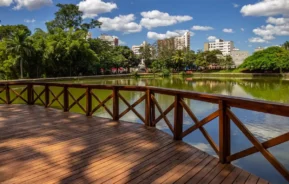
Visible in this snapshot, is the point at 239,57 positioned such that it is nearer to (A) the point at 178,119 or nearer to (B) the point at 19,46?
(B) the point at 19,46

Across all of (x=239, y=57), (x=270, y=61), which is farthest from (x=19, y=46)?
(x=239, y=57)

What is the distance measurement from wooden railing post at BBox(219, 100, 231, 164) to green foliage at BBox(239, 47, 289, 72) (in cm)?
4319

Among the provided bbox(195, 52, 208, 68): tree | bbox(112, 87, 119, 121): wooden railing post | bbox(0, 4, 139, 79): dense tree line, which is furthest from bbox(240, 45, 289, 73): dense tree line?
bbox(112, 87, 119, 121): wooden railing post

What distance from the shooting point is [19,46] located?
25562 mm

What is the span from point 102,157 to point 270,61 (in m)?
45.3

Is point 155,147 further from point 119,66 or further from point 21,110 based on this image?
point 119,66

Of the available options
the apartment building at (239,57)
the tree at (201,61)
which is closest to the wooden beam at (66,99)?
the tree at (201,61)

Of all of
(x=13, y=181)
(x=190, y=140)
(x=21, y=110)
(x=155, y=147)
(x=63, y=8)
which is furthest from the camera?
(x=63, y=8)

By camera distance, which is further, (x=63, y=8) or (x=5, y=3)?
(x=63, y=8)

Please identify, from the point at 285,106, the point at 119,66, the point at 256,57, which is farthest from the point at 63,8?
the point at 285,106

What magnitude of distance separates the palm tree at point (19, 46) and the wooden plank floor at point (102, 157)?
23.8 metres

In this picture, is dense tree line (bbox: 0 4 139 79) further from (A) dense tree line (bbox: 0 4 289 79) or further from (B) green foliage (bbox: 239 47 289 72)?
(B) green foliage (bbox: 239 47 289 72)

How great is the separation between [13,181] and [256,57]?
52149 mm

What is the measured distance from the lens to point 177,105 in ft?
12.4
